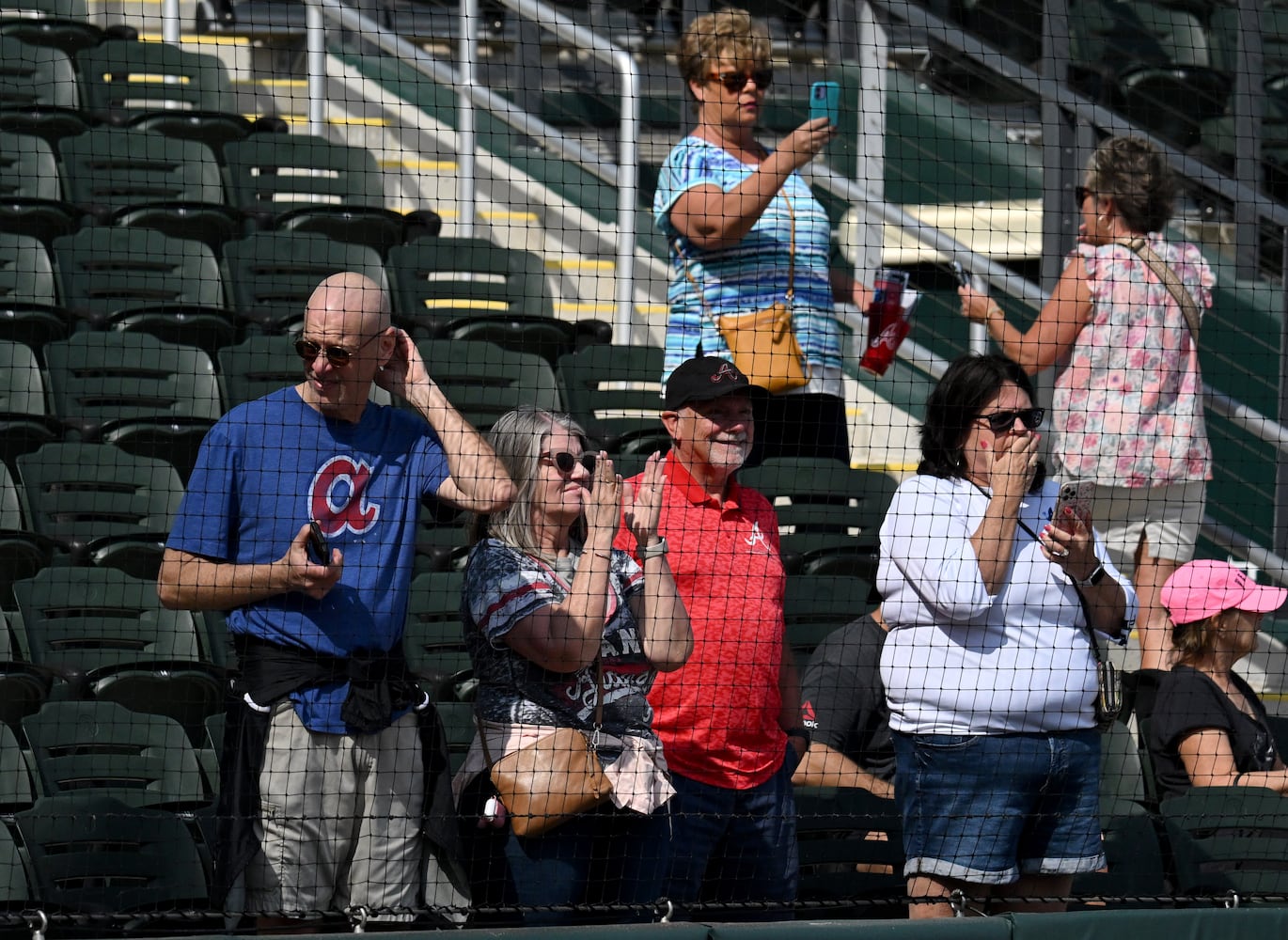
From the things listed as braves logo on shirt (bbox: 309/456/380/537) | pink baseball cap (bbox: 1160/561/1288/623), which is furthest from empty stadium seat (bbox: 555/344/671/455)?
braves logo on shirt (bbox: 309/456/380/537)

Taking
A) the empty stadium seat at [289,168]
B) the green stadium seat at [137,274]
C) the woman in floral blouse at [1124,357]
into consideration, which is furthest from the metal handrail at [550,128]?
the woman in floral blouse at [1124,357]

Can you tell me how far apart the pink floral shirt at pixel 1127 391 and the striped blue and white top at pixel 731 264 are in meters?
0.72

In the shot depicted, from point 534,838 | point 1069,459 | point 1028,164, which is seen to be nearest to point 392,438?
point 534,838

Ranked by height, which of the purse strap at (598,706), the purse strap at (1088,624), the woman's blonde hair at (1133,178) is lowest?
the purse strap at (598,706)

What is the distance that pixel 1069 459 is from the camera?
4727 mm

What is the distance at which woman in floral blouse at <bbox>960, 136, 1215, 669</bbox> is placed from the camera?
4.67 m

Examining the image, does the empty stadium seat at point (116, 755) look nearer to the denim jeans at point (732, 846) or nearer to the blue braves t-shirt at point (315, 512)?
the blue braves t-shirt at point (315, 512)

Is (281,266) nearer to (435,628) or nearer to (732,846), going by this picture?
(435,628)

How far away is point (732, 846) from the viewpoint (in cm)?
360

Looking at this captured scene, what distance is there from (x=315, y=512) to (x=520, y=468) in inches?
16.3

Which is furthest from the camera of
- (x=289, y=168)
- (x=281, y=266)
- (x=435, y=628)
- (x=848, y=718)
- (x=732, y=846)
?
(x=289, y=168)

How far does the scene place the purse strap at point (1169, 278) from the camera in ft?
15.6

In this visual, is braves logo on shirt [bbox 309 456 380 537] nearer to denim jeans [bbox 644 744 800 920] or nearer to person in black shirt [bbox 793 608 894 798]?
denim jeans [bbox 644 744 800 920]

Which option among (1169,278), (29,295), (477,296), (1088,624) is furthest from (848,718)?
(29,295)
